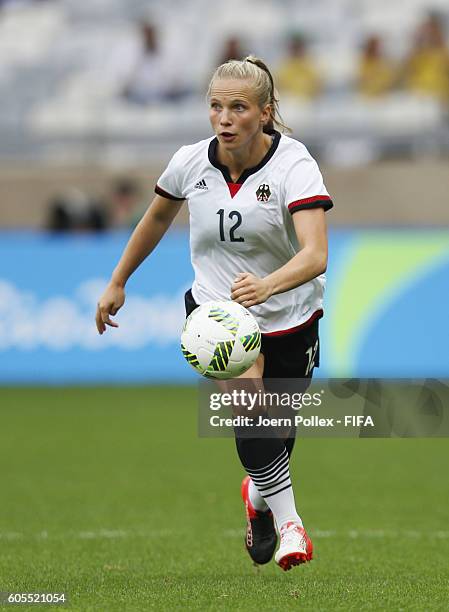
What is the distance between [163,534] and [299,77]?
38.5ft

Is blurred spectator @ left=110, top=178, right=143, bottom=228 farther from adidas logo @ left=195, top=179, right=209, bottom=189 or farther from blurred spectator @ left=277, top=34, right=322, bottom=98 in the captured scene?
adidas logo @ left=195, top=179, right=209, bottom=189

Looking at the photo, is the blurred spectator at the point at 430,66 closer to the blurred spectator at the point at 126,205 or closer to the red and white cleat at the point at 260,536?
the blurred spectator at the point at 126,205

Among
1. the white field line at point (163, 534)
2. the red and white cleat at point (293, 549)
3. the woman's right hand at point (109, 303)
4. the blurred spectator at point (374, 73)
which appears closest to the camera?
the red and white cleat at point (293, 549)

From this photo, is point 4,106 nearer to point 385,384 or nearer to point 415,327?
point 415,327

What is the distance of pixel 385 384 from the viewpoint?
6770 mm

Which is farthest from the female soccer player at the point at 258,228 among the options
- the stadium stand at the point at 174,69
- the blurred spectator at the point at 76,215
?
the stadium stand at the point at 174,69

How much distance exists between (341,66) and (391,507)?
11215 millimetres

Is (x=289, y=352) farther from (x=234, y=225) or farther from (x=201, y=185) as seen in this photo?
(x=201, y=185)

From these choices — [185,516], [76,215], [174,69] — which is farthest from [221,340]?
[174,69]

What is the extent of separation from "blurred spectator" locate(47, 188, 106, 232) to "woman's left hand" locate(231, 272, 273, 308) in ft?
37.7

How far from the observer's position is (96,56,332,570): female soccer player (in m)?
5.60

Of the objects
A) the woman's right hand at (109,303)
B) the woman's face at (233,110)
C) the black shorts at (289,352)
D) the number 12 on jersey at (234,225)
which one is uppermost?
the woman's face at (233,110)

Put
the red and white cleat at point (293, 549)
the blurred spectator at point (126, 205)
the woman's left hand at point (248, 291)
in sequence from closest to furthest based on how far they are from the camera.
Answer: the woman's left hand at point (248, 291), the red and white cleat at point (293, 549), the blurred spectator at point (126, 205)

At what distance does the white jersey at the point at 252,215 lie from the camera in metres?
5.70
